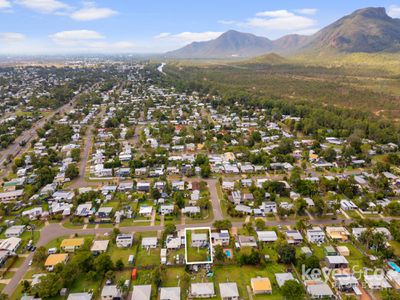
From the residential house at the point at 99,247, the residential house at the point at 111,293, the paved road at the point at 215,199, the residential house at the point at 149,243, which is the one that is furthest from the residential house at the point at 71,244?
the paved road at the point at 215,199

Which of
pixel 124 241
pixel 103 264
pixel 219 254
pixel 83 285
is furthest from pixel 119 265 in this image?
pixel 219 254

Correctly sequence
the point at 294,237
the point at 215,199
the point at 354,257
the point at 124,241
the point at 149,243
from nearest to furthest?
1. the point at 354,257
2. the point at 149,243
3. the point at 124,241
4. the point at 294,237
5. the point at 215,199

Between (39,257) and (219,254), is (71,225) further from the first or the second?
(219,254)

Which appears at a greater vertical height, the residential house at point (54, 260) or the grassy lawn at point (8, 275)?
the residential house at point (54, 260)

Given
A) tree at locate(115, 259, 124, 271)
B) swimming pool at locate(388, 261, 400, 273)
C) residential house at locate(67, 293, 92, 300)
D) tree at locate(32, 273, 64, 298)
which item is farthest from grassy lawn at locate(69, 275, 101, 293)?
swimming pool at locate(388, 261, 400, 273)

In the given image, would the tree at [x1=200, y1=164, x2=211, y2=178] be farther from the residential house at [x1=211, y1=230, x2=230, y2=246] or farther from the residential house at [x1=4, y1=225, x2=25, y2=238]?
the residential house at [x1=4, y1=225, x2=25, y2=238]

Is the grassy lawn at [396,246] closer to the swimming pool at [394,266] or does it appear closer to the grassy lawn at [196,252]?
the swimming pool at [394,266]

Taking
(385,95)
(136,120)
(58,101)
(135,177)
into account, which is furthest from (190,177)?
(385,95)

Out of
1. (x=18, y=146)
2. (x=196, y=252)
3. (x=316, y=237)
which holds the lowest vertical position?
(x=196, y=252)
